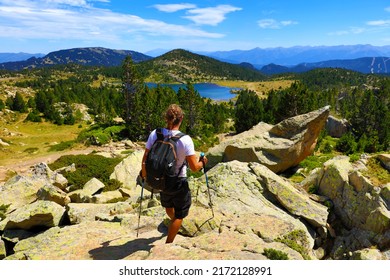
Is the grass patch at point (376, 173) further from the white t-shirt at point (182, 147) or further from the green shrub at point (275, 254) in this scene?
the white t-shirt at point (182, 147)

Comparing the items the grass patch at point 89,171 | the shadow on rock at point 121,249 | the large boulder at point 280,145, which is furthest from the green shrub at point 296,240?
the grass patch at point 89,171

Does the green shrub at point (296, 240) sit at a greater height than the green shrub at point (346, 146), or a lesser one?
greater

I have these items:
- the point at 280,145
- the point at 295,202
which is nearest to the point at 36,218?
the point at 295,202

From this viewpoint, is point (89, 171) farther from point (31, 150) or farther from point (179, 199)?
point (31, 150)

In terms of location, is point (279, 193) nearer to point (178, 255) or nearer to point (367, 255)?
point (367, 255)

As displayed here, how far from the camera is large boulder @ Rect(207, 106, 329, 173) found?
83.7ft

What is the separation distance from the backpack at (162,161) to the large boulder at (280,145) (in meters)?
18.1

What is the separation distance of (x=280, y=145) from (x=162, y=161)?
776 inches

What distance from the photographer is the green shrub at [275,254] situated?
845cm

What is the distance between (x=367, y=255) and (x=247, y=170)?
631 cm

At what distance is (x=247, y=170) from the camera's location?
1537cm

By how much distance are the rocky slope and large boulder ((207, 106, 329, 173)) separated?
8011 mm

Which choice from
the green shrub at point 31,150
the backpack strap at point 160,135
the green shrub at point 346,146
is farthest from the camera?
the green shrub at point 346,146

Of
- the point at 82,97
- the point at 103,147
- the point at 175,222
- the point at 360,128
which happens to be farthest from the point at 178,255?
the point at 82,97
